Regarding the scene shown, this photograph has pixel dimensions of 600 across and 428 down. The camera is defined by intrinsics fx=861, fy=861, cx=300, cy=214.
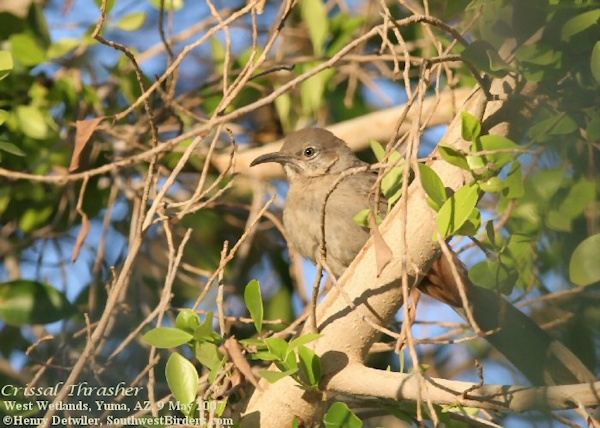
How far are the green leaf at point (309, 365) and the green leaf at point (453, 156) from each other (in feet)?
2.73

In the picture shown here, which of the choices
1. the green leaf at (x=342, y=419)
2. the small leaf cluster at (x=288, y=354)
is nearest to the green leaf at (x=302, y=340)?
the small leaf cluster at (x=288, y=354)

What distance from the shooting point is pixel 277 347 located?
9.59ft

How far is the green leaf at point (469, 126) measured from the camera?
2.77 metres

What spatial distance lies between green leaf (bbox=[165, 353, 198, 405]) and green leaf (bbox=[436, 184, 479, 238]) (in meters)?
1.01

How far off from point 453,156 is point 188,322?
1091 millimetres

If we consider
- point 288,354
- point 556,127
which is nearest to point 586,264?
point 556,127

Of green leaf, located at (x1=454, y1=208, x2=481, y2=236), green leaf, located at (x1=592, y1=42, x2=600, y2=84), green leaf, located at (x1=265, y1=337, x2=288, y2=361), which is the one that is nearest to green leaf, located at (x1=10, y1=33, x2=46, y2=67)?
green leaf, located at (x1=265, y1=337, x2=288, y2=361)

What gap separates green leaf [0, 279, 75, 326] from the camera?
12.8ft

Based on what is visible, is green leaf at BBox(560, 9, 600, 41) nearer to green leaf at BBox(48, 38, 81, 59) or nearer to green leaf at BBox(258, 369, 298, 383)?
green leaf at BBox(258, 369, 298, 383)

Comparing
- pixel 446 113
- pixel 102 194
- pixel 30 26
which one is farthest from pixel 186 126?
pixel 446 113

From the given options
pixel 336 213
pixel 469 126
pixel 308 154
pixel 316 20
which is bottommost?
pixel 469 126

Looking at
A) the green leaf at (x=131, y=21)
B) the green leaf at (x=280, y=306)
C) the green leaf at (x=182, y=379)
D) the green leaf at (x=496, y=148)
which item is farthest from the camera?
the green leaf at (x=280, y=306)

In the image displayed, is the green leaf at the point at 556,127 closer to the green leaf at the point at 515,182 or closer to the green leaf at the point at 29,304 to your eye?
the green leaf at the point at 515,182

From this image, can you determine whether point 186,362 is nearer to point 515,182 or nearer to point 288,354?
point 288,354
